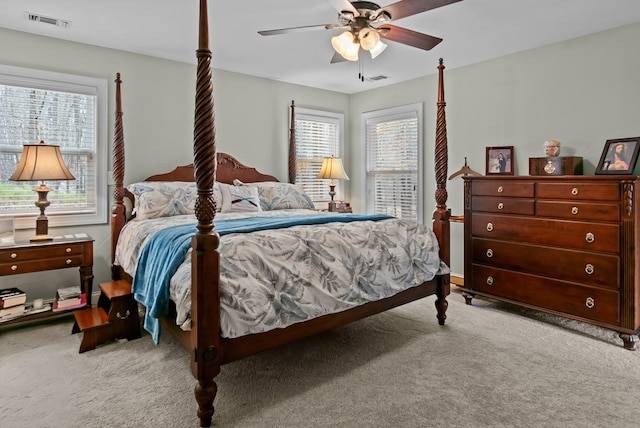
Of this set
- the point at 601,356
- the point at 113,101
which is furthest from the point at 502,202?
the point at 113,101

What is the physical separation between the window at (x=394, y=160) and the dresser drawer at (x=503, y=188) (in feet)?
4.47

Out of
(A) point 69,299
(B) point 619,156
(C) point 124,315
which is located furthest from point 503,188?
(A) point 69,299

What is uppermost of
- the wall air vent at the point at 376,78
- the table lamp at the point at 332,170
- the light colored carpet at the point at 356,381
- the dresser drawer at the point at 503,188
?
the wall air vent at the point at 376,78

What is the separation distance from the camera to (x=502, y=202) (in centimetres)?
359

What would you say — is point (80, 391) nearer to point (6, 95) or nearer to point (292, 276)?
point (292, 276)

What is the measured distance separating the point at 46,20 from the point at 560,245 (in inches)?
178

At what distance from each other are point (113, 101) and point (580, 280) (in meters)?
4.43

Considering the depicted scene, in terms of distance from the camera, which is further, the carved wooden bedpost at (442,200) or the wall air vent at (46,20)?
the carved wooden bedpost at (442,200)

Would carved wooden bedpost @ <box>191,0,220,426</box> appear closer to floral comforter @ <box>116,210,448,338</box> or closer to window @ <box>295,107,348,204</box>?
floral comforter @ <box>116,210,448,338</box>

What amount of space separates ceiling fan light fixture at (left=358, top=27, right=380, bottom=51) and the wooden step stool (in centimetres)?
247

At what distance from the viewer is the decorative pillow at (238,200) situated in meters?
3.95

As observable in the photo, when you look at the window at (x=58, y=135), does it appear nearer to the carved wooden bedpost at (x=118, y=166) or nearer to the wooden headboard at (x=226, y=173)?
the carved wooden bedpost at (x=118, y=166)

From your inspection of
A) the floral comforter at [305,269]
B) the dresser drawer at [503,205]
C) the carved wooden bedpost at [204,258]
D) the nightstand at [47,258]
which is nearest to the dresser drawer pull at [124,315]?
the floral comforter at [305,269]

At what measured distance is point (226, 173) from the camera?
462 cm
